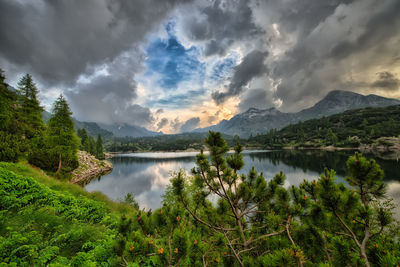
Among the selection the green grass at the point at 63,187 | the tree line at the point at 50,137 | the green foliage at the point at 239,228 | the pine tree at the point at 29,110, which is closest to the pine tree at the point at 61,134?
the tree line at the point at 50,137

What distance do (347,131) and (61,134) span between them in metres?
157

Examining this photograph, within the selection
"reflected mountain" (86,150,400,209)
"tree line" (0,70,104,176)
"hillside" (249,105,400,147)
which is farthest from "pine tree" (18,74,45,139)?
"hillside" (249,105,400,147)

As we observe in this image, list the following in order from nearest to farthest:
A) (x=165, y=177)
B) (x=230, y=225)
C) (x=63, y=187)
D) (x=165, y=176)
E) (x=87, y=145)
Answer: (x=230, y=225) → (x=63, y=187) → (x=165, y=177) → (x=165, y=176) → (x=87, y=145)

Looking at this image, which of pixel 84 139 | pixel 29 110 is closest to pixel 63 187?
pixel 29 110

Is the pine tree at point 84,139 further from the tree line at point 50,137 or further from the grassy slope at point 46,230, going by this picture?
the grassy slope at point 46,230

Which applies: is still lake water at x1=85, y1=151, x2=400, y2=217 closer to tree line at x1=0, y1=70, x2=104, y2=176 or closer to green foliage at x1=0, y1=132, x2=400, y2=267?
green foliage at x1=0, y1=132, x2=400, y2=267

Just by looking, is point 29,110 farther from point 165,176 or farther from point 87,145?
point 87,145

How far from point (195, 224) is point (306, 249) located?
2429 mm

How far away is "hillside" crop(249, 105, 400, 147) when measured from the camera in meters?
93.4

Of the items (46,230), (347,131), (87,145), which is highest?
(87,145)

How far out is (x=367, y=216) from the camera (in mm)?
2164

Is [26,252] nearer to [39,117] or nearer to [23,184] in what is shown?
[23,184]

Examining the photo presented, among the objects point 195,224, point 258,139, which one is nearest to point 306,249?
point 195,224

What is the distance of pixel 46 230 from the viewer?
468 centimetres
